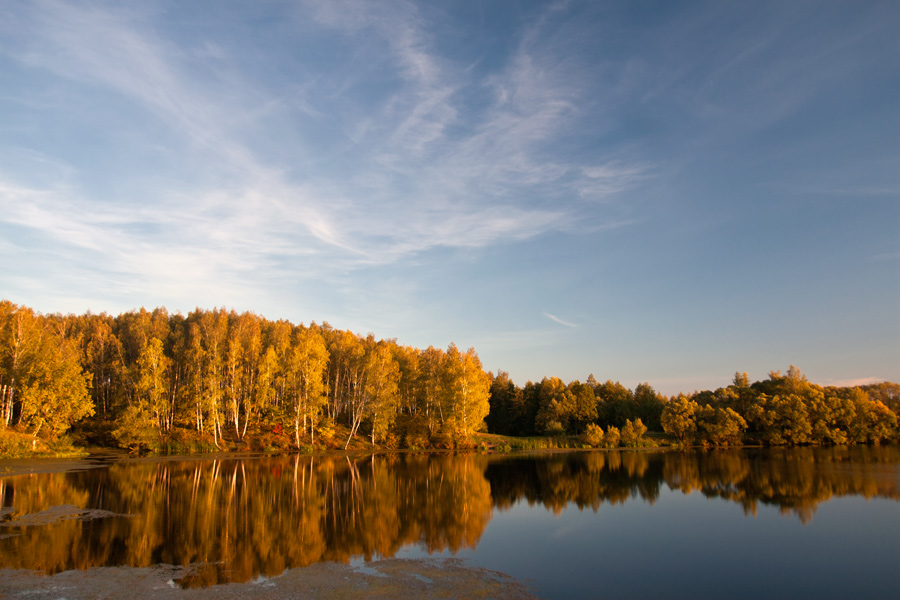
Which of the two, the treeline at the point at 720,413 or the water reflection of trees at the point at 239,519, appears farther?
the treeline at the point at 720,413

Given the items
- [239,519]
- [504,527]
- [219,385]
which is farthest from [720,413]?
[239,519]

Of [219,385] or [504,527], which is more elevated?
[219,385]

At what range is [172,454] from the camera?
52.8 metres

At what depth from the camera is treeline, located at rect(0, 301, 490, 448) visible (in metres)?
49.2

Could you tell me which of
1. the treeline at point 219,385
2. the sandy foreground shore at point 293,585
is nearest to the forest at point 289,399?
the treeline at point 219,385

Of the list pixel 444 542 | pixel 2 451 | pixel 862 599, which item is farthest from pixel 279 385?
pixel 862 599

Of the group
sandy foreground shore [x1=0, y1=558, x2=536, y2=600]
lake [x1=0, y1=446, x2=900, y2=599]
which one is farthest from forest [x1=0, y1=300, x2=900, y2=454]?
sandy foreground shore [x1=0, y1=558, x2=536, y2=600]

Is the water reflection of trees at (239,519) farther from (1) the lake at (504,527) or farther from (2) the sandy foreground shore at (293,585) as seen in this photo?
(2) the sandy foreground shore at (293,585)

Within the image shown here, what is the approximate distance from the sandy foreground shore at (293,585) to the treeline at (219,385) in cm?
4489

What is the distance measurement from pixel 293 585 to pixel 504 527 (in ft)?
34.6

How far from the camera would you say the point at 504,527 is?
20.6 meters

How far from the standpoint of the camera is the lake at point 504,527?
1416 centimetres

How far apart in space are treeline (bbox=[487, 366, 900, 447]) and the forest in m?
0.27

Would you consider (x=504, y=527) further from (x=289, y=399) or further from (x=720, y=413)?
(x=720, y=413)
